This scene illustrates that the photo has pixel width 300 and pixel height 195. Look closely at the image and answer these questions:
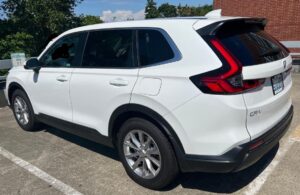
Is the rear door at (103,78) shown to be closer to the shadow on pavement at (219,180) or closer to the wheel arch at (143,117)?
the wheel arch at (143,117)

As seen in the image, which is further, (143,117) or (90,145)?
(90,145)

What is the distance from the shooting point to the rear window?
3000 mm

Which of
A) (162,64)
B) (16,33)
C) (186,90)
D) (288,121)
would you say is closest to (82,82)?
(162,64)

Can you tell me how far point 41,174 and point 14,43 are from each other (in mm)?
10225

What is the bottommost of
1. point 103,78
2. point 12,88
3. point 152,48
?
point 12,88

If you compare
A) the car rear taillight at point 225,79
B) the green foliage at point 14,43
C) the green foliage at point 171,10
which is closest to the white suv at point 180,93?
the car rear taillight at point 225,79

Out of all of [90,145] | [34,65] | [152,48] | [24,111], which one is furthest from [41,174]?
[152,48]

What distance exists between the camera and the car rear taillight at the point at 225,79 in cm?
281

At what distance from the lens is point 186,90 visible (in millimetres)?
2963

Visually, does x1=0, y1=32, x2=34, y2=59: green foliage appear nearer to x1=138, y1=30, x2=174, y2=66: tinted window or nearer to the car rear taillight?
x1=138, y1=30, x2=174, y2=66: tinted window

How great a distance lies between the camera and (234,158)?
2.89 m

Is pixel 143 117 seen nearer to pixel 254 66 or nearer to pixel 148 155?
pixel 148 155

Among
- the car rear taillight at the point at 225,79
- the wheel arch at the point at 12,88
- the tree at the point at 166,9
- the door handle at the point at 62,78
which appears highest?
the tree at the point at 166,9

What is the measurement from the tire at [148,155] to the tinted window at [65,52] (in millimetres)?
1248
